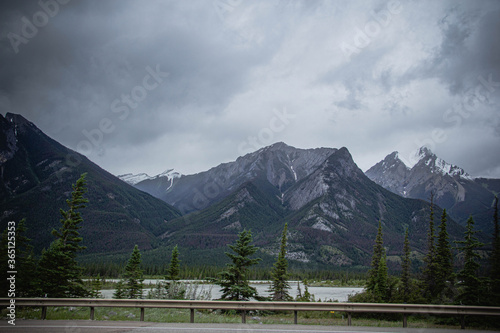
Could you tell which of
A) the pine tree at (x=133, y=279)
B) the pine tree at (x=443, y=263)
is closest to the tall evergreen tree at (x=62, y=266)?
the pine tree at (x=133, y=279)

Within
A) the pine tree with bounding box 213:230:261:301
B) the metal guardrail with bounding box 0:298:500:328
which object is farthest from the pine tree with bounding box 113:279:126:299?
the metal guardrail with bounding box 0:298:500:328

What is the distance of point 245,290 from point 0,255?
1912 cm

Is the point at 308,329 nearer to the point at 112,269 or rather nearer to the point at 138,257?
the point at 138,257

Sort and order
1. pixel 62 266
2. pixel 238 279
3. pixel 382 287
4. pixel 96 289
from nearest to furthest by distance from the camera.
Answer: pixel 238 279, pixel 62 266, pixel 96 289, pixel 382 287

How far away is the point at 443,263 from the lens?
36.8 m

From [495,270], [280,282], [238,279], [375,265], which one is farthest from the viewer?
[375,265]

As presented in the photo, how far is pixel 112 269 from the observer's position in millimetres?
133375

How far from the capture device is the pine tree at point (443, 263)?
1407 inches

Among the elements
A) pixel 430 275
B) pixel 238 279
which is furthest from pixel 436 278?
pixel 238 279

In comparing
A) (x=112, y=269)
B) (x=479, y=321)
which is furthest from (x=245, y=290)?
(x=112, y=269)

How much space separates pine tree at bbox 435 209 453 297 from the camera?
3575 cm

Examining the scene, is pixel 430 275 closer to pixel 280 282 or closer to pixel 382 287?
pixel 382 287

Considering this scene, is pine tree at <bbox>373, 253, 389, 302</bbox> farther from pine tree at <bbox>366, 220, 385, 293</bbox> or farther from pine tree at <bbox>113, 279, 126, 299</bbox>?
pine tree at <bbox>113, 279, 126, 299</bbox>

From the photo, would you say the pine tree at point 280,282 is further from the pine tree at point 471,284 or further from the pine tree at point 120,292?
the pine tree at point 120,292
